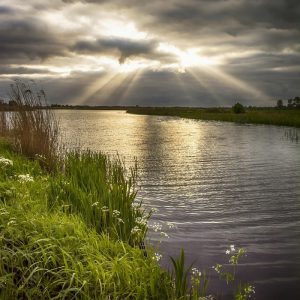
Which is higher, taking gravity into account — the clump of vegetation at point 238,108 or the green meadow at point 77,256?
the clump of vegetation at point 238,108

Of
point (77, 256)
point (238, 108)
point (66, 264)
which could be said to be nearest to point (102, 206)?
point (77, 256)

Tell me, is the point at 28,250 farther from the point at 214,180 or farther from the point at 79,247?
the point at 214,180

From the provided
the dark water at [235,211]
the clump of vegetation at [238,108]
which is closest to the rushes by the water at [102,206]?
the dark water at [235,211]

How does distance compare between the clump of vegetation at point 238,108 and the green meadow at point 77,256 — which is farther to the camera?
the clump of vegetation at point 238,108

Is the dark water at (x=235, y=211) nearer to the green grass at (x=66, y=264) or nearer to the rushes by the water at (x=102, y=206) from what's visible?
the rushes by the water at (x=102, y=206)

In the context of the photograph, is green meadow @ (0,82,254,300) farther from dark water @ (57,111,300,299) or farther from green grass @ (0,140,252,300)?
dark water @ (57,111,300,299)

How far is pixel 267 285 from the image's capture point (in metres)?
7.13

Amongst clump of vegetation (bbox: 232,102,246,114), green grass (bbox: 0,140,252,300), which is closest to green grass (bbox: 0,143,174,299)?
green grass (bbox: 0,140,252,300)

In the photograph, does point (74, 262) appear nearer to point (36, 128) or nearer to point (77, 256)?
point (77, 256)

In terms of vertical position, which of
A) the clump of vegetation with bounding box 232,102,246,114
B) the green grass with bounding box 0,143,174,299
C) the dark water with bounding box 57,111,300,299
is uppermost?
the clump of vegetation with bounding box 232,102,246,114

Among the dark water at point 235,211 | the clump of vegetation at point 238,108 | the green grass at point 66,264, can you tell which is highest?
the clump of vegetation at point 238,108

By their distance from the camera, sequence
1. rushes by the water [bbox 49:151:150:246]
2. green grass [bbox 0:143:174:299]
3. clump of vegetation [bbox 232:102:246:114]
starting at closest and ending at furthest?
green grass [bbox 0:143:174:299], rushes by the water [bbox 49:151:150:246], clump of vegetation [bbox 232:102:246:114]

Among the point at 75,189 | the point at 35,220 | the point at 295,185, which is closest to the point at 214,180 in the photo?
the point at 295,185

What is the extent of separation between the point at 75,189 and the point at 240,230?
15.0ft
